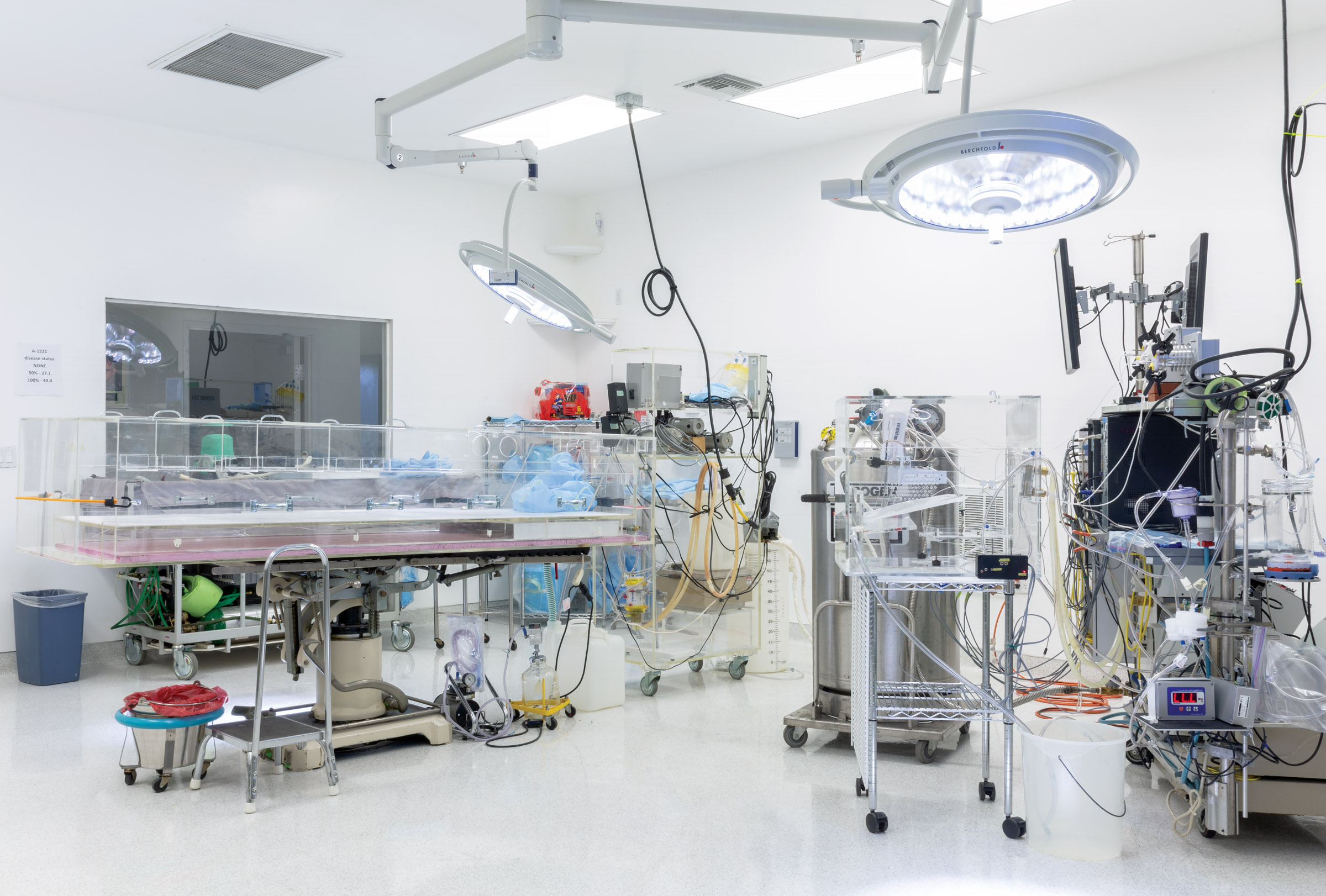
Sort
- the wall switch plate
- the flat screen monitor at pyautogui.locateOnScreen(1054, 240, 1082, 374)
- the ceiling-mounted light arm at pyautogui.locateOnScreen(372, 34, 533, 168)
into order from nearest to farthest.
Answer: the ceiling-mounted light arm at pyautogui.locateOnScreen(372, 34, 533, 168) → the flat screen monitor at pyautogui.locateOnScreen(1054, 240, 1082, 374) → the wall switch plate

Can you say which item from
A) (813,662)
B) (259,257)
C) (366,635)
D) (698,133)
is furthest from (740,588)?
(259,257)

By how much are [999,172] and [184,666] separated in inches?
190

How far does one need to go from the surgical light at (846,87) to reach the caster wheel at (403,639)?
Answer: 3.59 m

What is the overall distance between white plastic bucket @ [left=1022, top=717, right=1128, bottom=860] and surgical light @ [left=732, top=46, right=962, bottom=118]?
10.6 ft

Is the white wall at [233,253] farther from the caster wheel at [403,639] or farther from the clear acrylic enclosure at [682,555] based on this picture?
the clear acrylic enclosure at [682,555]

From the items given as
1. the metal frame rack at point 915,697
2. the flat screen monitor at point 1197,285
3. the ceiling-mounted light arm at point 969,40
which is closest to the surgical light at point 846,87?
the flat screen monitor at point 1197,285

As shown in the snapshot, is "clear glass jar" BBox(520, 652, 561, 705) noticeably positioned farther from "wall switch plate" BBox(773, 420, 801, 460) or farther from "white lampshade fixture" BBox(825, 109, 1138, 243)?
"white lampshade fixture" BBox(825, 109, 1138, 243)

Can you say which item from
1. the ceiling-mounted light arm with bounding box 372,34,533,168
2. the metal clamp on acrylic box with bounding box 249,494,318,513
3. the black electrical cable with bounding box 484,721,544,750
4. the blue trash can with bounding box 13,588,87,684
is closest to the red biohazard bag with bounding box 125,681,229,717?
the metal clamp on acrylic box with bounding box 249,494,318,513

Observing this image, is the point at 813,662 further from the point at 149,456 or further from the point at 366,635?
the point at 149,456

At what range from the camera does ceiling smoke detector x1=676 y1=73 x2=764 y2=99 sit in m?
5.11

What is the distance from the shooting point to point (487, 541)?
4.14m

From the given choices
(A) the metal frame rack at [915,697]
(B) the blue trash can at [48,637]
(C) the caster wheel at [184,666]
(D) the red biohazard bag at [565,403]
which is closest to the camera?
(A) the metal frame rack at [915,697]

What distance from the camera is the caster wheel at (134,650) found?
551cm

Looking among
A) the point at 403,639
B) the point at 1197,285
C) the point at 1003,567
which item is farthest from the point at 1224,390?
the point at 403,639
